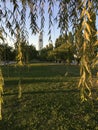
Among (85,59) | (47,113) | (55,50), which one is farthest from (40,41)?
(47,113)

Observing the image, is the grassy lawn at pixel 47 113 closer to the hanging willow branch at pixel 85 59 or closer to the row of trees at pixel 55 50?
the row of trees at pixel 55 50

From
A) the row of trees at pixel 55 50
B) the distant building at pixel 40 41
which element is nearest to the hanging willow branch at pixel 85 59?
the row of trees at pixel 55 50

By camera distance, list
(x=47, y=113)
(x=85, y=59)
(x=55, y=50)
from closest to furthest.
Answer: (x=85, y=59) < (x=55, y=50) < (x=47, y=113)

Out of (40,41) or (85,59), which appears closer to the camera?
(85,59)

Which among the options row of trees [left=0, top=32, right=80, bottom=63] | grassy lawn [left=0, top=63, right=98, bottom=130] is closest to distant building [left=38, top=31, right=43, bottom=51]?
row of trees [left=0, top=32, right=80, bottom=63]

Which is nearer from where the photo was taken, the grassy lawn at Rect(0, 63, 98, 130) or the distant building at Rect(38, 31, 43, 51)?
the distant building at Rect(38, 31, 43, 51)

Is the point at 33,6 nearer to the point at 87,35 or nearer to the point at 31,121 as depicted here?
the point at 87,35

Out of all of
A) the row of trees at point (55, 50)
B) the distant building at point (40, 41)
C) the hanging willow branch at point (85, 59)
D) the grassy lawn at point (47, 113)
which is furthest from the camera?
the grassy lawn at point (47, 113)

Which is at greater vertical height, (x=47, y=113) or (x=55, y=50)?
(x=55, y=50)

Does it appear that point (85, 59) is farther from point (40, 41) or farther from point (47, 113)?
point (47, 113)

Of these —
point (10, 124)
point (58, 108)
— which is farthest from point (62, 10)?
point (58, 108)

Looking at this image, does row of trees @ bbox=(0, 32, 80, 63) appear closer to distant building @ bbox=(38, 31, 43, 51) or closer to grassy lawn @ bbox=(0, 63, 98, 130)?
distant building @ bbox=(38, 31, 43, 51)

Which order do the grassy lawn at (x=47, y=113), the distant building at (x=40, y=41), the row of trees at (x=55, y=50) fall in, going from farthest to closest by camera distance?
1. the grassy lawn at (x=47, y=113)
2. the distant building at (x=40, y=41)
3. the row of trees at (x=55, y=50)

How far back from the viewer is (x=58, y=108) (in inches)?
413
